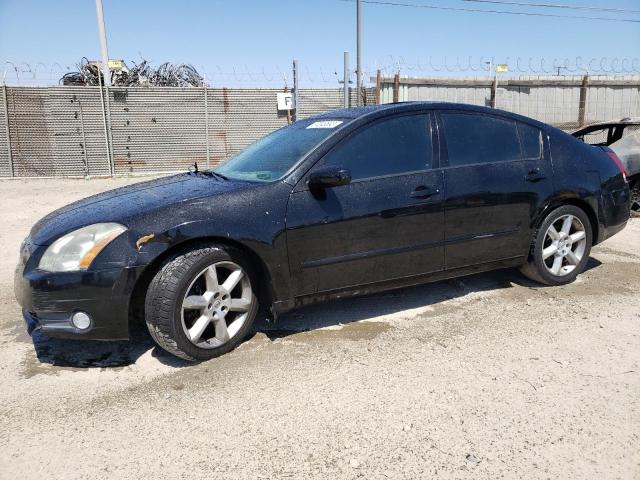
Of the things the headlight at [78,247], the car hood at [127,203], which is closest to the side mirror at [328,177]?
the car hood at [127,203]

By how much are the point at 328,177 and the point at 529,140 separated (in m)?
2.01

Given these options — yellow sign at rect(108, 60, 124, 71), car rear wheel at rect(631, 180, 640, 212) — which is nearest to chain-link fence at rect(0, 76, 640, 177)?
yellow sign at rect(108, 60, 124, 71)

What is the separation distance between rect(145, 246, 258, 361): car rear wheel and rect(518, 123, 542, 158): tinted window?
2.54 metres

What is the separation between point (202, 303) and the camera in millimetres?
3271

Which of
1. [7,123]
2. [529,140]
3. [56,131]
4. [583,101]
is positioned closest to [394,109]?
[529,140]

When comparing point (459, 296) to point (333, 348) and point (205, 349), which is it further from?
point (205, 349)

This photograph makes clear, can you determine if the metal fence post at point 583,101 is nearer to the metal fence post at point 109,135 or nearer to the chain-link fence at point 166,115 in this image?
the chain-link fence at point 166,115

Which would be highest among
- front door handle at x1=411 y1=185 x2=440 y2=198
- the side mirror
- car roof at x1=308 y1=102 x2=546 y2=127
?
car roof at x1=308 y1=102 x2=546 y2=127

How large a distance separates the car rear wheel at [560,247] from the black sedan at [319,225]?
0.04 ft

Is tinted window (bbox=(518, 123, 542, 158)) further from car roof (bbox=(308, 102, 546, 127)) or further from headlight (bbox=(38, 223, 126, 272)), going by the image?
headlight (bbox=(38, 223, 126, 272))

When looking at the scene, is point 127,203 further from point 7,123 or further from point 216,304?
point 7,123

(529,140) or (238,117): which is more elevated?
(238,117)

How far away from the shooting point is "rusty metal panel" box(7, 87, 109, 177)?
42.5ft

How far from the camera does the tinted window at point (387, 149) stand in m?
3.70
